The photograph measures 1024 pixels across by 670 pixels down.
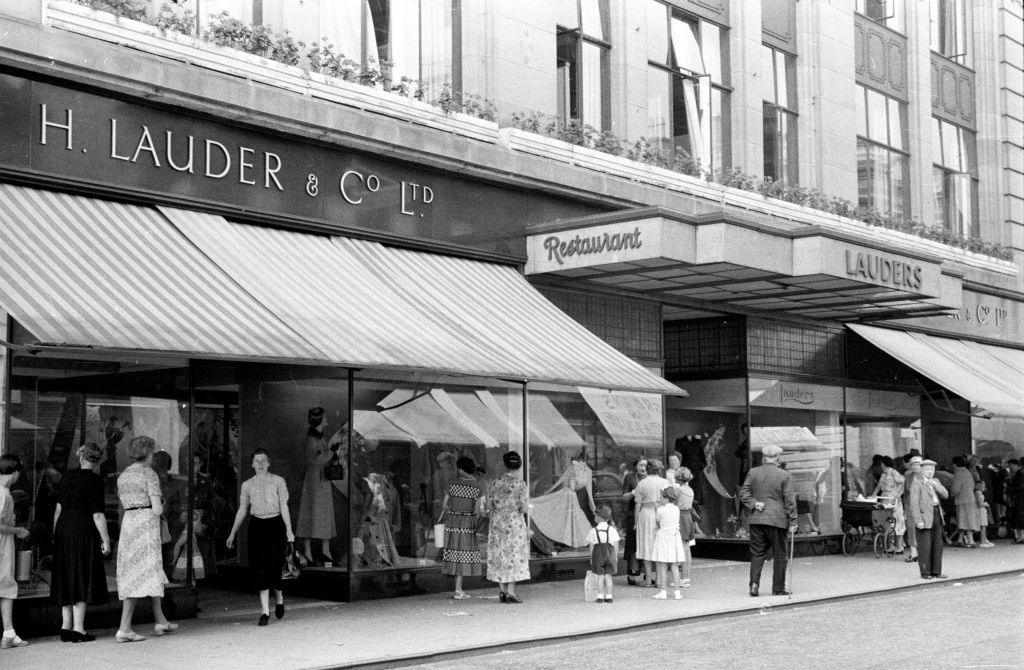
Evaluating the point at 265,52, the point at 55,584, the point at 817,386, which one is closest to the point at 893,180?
the point at 817,386

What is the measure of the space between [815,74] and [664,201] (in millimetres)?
6821

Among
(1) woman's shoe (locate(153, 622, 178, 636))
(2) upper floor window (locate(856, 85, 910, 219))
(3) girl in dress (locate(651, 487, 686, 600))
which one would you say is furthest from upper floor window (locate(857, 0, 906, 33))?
(1) woman's shoe (locate(153, 622, 178, 636))

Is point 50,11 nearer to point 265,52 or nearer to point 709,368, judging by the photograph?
point 265,52

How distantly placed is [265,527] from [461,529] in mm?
2784

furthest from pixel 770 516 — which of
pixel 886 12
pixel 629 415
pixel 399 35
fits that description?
pixel 886 12

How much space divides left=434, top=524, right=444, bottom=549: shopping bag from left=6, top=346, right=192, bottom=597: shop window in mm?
3028

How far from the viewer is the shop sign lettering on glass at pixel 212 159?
1196 cm

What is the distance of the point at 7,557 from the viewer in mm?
10867

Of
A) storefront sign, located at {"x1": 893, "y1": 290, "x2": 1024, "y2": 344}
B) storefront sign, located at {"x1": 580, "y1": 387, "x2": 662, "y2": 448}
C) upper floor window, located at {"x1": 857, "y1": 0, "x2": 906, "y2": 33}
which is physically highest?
upper floor window, located at {"x1": 857, "y1": 0, "x2": 906, "y2": 33}

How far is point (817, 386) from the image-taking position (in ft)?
72.4

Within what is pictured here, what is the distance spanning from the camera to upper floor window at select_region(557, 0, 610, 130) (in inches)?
741

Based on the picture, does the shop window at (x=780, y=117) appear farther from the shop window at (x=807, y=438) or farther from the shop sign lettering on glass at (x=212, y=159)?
the shop sign lettering on glass at (x=212, y=159)

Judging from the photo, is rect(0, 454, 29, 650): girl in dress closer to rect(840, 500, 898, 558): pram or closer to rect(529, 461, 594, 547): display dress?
rect(529, 461, 594, 547): display dress

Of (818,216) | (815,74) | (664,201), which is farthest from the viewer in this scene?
(815,74)
